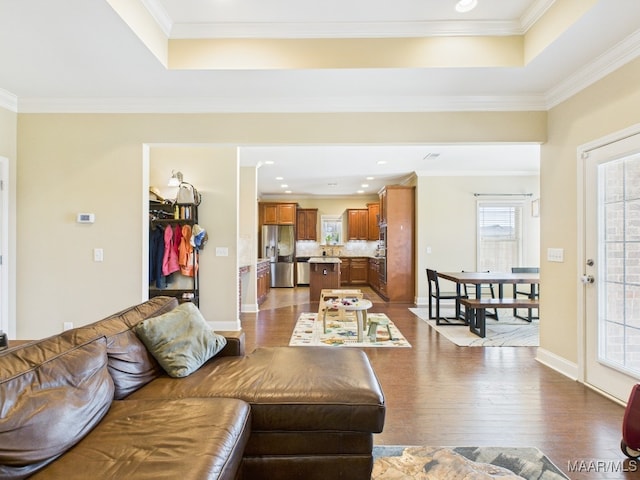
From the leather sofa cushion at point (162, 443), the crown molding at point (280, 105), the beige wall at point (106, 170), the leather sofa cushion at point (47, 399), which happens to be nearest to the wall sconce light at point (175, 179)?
the beige wall at point (106, 170)

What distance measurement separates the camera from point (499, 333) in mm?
4586

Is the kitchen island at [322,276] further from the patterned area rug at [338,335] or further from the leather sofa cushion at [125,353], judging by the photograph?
the leather sofa cushion at [125,353]

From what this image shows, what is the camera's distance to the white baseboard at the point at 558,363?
304cm

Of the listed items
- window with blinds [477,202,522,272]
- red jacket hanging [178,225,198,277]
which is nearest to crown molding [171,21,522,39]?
red jacket hanging [178,225,198,277]

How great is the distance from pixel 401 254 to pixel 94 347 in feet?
19.8

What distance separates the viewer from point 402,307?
644cm

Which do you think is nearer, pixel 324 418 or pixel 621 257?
pixel 324 418

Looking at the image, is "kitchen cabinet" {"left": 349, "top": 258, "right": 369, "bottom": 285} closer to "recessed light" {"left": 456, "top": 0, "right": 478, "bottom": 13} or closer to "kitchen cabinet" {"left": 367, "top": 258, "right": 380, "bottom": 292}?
"kitchen cabinet" {"left": 367, "top": 258, "right": 380, "bottom": 292}

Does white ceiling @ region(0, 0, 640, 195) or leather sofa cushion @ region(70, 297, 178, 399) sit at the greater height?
white ceiling @ region(0, 0, 640, 195)

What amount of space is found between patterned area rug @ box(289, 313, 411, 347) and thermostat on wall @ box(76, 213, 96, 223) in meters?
2.57

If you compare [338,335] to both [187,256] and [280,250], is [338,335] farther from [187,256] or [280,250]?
[280,250]

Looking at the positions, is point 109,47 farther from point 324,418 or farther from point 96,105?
point 324,418

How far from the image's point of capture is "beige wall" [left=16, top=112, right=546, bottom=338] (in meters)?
3.42

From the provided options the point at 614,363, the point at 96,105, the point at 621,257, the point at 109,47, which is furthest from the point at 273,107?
the point at 614,363
